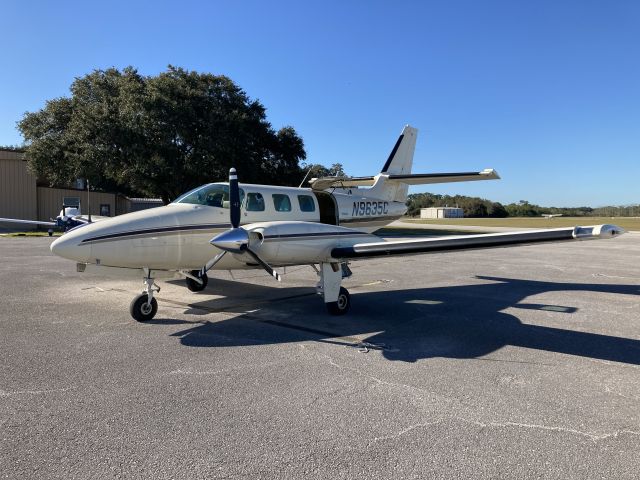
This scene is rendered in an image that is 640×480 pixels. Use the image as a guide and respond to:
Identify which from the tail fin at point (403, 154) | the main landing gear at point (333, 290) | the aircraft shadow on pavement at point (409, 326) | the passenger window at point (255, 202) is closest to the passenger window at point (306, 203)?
the passenger window at point (255, 202)

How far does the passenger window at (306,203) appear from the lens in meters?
10.6

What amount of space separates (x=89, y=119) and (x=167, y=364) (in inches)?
1207

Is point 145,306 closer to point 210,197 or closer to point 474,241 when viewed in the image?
point 210,197

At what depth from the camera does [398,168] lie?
15000mm

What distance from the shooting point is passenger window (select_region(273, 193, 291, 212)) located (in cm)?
995

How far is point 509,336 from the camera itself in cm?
754

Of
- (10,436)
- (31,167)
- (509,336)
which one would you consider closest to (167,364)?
(10,436)

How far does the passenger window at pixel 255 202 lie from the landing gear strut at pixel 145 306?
247 centimetres

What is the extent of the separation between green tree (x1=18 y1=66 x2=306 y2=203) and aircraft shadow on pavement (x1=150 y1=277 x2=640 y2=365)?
21075 mm

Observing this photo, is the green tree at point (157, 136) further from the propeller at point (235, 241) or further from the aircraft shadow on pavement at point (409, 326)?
the propeller at point (235, 241)

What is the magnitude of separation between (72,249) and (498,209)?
13805 centimetres

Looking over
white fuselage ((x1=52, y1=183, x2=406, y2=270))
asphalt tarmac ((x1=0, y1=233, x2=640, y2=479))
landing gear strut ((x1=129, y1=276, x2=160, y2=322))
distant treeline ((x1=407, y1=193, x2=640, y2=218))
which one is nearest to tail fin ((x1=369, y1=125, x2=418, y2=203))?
white fuselage ((x1=52, y1=183, x2=406, y2=270))

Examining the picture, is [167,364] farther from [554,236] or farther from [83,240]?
[554,236]

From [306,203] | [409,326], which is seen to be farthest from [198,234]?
[409,326]
